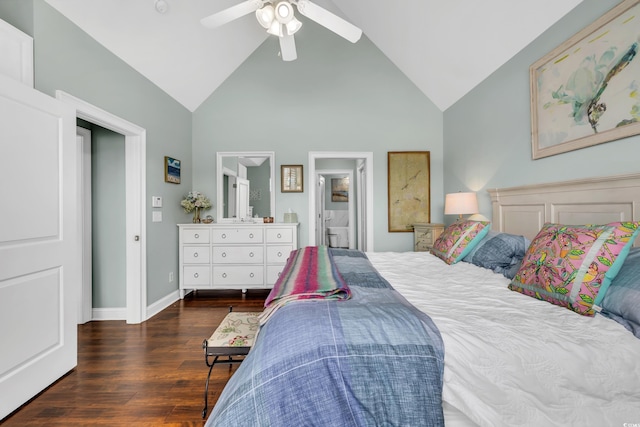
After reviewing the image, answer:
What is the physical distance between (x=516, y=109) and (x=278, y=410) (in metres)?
2.90

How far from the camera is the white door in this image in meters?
1.52

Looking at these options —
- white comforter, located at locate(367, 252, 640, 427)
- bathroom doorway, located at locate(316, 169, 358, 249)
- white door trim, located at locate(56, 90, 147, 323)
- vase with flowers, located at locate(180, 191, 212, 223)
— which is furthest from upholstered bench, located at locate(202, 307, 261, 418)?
bathroom doorway, located at locate(316, 169, 358, 249)

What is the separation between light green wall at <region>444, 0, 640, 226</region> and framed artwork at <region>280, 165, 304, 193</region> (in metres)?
2.05

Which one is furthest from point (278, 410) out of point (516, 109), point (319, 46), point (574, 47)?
point (319, 46)

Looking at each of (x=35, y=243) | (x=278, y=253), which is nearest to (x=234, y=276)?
(x=278, y=253)

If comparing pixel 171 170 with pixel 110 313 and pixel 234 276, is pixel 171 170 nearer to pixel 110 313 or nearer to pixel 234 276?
pixel 234 276

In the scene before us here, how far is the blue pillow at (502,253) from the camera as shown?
1756 millimetres

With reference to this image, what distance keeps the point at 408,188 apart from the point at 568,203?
217cm

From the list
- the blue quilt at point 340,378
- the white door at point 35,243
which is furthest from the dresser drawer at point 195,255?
the blue quilt at point 340,378

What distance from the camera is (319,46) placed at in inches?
153

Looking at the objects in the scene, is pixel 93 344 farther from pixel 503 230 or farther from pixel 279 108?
pixel 503 230

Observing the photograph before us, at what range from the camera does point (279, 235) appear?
3.55 metres

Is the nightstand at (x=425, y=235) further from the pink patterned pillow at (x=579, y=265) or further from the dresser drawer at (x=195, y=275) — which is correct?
the dresser drawer at (x=195, y=275)

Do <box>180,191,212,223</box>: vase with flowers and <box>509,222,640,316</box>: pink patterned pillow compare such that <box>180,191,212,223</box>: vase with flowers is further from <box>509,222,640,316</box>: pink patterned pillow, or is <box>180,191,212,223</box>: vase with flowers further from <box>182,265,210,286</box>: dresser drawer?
<box>509,222,640,316</box>: pink patterned pillow
